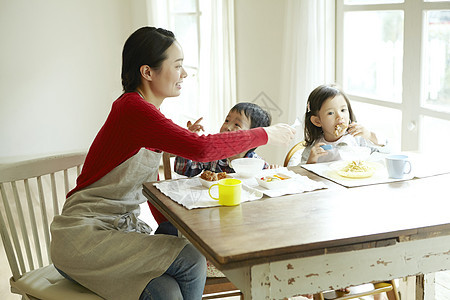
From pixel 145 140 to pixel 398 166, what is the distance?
812 millimetres

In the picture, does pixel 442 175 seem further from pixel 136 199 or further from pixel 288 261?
pixel 136 199

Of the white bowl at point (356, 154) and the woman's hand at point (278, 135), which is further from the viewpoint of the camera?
the white bowl at point (356, 154)

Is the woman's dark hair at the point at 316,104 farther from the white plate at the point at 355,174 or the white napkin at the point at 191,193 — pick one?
the white napkin at the point at 191,193

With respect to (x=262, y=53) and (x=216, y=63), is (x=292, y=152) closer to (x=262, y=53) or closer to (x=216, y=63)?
(x=262, y=53)

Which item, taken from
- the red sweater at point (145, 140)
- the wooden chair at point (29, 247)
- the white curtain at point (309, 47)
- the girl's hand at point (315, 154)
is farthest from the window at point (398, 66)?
the wooden chair at point (29, 247)

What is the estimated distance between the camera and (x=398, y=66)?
2.94 meters

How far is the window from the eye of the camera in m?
2.65

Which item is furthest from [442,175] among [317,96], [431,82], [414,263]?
[431,82]

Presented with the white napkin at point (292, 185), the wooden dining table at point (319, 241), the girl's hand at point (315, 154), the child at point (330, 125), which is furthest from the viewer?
the child at point (330, 125)

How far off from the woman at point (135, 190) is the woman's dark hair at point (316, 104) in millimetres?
584

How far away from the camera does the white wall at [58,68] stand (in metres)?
5.49

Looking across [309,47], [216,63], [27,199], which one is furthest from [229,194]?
[216,63]

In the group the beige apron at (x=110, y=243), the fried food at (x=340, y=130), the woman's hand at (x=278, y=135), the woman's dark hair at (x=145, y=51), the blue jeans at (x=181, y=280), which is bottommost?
the blue jeans at (x=181, y=280)

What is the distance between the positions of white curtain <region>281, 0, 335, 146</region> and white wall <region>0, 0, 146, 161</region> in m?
2.51
